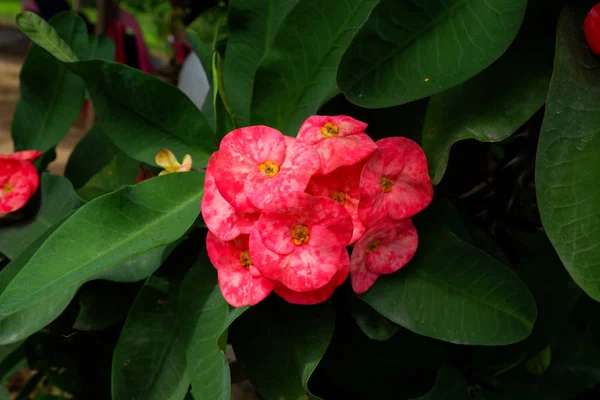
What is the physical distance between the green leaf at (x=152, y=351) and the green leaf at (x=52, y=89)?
34 cm

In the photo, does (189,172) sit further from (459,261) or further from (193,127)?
(459,261)

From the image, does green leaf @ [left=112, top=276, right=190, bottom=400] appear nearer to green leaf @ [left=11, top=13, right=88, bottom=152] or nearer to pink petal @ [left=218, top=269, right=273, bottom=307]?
pink petal @ [left=218, top=269, right=273, bottom=307]

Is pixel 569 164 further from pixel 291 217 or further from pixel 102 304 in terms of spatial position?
pixel 102 304

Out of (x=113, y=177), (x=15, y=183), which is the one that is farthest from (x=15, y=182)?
(x=113, y=177)

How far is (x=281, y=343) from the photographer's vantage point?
62cm

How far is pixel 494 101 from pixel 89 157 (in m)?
0.62

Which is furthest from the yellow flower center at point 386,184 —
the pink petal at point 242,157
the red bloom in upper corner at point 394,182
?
the pink petal at point 242,157

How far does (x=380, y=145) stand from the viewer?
549 mm

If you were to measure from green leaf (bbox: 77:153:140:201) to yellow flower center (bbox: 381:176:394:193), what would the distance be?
1.29ft

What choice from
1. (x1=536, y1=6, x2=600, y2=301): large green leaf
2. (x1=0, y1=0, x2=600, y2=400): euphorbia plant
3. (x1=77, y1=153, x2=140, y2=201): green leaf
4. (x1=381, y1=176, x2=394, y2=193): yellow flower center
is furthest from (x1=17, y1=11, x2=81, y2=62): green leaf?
(x1=536, y1=6, x2=600, y2=301): large green leaf

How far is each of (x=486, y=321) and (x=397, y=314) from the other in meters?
0.09

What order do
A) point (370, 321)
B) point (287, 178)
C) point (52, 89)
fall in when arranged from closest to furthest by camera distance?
point (287, 178) → point (370, 321) → point (52, 89)

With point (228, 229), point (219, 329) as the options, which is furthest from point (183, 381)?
point (228, 229)

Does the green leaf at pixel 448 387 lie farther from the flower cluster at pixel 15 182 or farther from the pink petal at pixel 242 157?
the flower cluster at pixel 15 182
